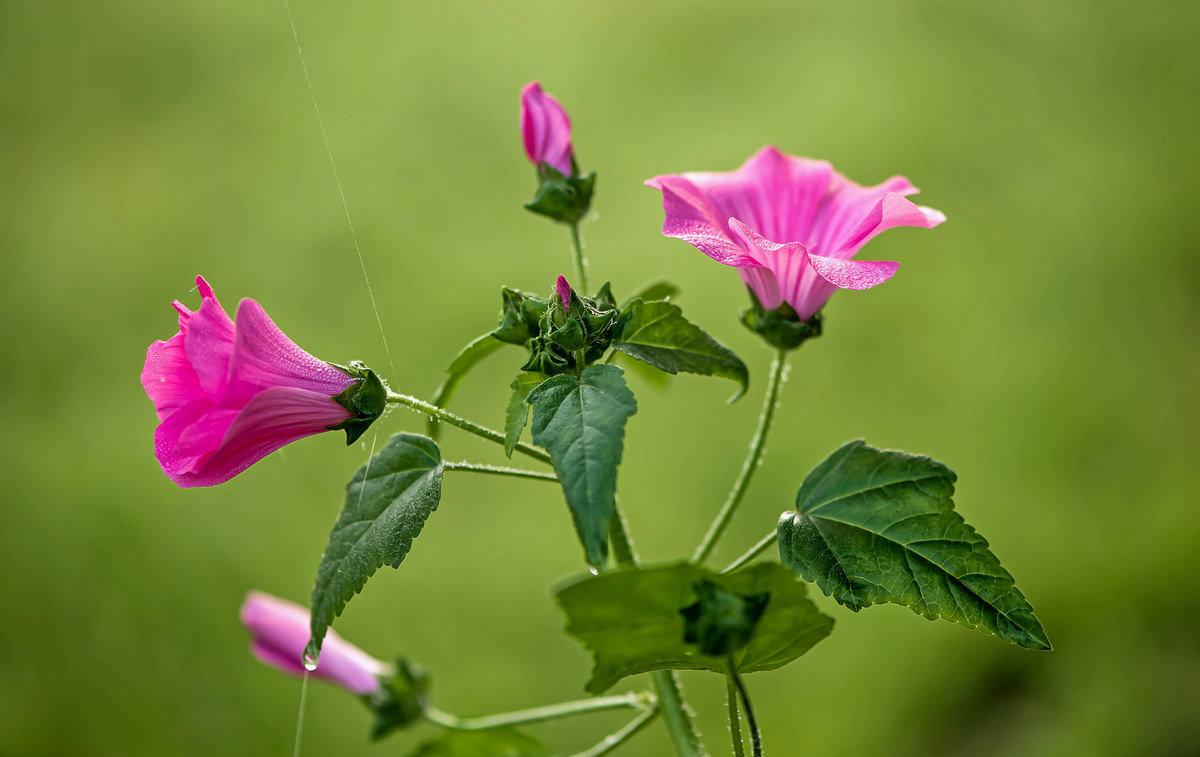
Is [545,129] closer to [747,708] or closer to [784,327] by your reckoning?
[784,327]

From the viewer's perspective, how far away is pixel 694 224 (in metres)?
0.52

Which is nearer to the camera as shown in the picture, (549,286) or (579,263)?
(579,263)

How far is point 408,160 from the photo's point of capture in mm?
1808

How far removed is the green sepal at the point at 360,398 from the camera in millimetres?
531

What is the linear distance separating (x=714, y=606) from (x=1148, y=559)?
→ 3.82 ft

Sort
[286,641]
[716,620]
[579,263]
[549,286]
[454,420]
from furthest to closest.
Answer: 1. [549,286]
2. [286,641]
3. [579,263]
4. [454,420]
5. [716,620]

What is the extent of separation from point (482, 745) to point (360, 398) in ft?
1.05

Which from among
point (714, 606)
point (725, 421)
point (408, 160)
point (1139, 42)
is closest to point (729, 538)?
point (725, 421)

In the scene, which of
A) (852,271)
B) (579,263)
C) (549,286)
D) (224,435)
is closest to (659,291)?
(579,263)

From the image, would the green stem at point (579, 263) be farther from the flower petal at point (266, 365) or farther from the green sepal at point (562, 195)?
the flower petal at point (266, 365)

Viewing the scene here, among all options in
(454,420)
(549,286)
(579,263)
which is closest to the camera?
(454,420)

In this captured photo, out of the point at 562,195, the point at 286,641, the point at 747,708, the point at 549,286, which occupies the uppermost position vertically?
the point at 549,286

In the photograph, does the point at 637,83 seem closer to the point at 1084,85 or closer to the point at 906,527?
the point at 1084,85

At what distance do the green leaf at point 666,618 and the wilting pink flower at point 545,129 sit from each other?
0.36 metres
